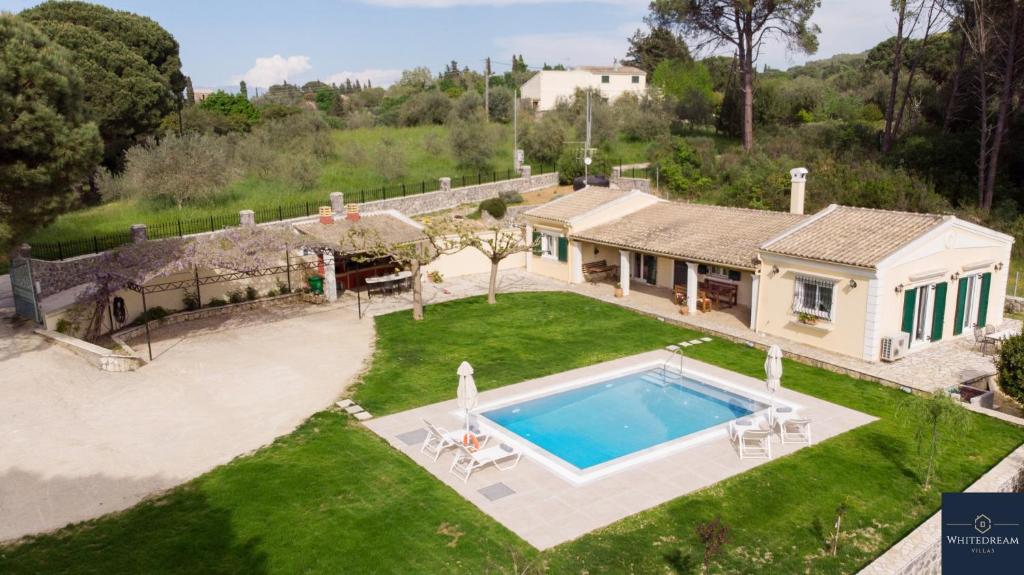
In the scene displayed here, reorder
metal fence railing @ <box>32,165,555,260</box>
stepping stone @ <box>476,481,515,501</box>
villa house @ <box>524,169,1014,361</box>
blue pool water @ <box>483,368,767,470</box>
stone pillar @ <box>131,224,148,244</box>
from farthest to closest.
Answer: stone pillar @ <box>131,224,148,244</box> → metal fence railing @ <box>32,165,555,260</box> → villa house @ <box>524,169,1014,361</box> → blue pool water @ <box>483,368,767,470</box> → stepping stone @ <box>476,481,515,501</box>

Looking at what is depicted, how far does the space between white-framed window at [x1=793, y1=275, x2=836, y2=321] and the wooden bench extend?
10.1 meters

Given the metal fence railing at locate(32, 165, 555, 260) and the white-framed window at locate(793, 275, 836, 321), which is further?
the metal fence railing at locate(32, 165, 555, 260)

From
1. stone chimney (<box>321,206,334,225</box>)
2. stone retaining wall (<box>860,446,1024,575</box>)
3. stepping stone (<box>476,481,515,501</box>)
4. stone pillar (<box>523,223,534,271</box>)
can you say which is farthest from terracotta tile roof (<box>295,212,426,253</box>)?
stone retaining wall (<box>860,446,1024,575</box>)

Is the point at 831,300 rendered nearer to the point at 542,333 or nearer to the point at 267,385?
the point at 542,333

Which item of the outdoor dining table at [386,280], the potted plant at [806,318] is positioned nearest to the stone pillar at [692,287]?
the potted plant at [806,318]

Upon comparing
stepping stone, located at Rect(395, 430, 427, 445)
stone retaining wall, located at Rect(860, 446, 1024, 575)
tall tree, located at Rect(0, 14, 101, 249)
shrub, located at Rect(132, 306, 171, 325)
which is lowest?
stone retaining wall, located at Rect(860, 446, 1024, 575)

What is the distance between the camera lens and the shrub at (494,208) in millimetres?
38156

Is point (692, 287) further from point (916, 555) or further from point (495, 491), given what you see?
point (916, 555)

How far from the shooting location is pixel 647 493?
12539mm

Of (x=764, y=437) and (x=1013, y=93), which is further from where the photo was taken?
(x=1013, y=93)

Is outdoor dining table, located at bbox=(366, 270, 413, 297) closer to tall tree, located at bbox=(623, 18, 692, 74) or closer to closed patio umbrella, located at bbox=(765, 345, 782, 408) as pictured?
closed patio umbrella, located at bbox=(765, 345, 782, 408)

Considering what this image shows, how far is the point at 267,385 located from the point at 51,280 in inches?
474

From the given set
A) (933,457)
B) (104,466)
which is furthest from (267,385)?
(933,457)

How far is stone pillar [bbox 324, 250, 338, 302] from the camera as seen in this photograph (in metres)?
26.8
